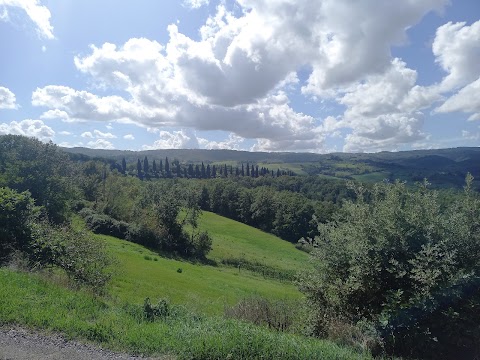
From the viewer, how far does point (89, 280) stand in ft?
47.5

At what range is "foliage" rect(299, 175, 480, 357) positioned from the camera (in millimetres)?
9969

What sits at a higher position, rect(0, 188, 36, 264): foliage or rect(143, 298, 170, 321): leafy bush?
rect(0, 188, 36, 264): foliage

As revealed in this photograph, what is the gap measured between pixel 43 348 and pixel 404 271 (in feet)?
31.1

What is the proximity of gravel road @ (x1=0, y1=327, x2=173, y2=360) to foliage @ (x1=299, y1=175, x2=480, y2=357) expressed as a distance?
660 centimetres

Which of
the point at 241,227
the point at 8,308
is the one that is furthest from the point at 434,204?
the point at 241,227

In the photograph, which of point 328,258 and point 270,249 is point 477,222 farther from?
point 270,249

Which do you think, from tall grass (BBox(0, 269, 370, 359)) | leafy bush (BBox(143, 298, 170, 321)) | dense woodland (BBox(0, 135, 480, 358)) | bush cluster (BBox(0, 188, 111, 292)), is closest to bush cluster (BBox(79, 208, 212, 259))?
bush cluster (BBox(0, 188, 111, 292))

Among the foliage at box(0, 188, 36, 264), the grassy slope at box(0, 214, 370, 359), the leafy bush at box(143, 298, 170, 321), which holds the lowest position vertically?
the leafy bush at box(143, 298, 170, 321)

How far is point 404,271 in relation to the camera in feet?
34.6

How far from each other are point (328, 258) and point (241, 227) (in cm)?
8816

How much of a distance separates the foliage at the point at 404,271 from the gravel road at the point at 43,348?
660 centimetres

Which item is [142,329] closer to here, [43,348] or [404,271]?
[43,348]

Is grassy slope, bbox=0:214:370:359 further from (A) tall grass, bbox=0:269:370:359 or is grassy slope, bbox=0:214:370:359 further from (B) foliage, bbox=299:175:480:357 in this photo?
(B) foliage, bbox=299:175:480:357

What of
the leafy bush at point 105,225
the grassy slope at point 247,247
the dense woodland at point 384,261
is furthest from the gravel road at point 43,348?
the grassy slope at point 247,247
